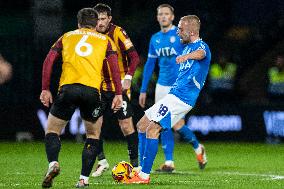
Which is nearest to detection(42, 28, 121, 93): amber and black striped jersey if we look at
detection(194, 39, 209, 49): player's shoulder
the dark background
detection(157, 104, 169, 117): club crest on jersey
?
detection(157, 104, 169, 117): club crest on jersey

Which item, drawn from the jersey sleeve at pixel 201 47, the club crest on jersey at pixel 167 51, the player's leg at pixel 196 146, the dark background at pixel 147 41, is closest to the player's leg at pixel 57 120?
the jersey sleeve at pixel 201 47

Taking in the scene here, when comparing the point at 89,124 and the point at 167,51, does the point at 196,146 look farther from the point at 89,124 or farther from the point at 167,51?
the point at 89,124

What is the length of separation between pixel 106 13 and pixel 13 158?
→ 3934mm

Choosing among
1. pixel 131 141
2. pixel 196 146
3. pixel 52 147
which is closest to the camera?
pixel 52 147

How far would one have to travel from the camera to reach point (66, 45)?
962 centimetres

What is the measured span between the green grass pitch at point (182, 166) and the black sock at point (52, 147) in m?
0.63

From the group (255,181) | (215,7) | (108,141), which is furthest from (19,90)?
(255,181)

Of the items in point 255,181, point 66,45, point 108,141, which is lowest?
point 108,141

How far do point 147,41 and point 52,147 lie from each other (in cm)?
1354

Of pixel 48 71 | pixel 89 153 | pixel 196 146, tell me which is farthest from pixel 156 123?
pixel 196 146

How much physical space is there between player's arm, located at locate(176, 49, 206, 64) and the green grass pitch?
1411mm

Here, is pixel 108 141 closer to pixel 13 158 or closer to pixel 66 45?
pixel 13 158

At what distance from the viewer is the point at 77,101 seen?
31.1ft

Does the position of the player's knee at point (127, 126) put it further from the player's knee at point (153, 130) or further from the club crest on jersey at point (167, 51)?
the club crest on jersey at point (167, 51)
